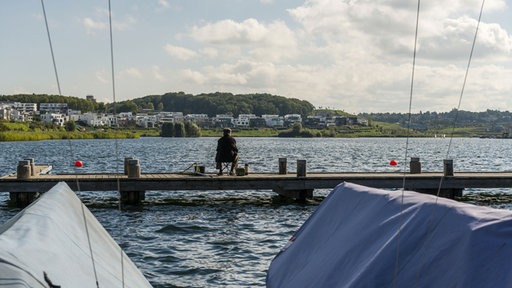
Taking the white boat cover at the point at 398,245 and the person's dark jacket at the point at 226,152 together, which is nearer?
the white boat cover at the point at 398,245

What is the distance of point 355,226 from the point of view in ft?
24.1

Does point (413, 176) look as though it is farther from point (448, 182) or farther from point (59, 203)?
point (59, 203)

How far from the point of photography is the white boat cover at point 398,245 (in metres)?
5.16

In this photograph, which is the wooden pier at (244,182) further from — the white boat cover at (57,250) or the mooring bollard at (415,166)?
the white boat cover at (57,250)

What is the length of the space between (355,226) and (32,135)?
575 feet

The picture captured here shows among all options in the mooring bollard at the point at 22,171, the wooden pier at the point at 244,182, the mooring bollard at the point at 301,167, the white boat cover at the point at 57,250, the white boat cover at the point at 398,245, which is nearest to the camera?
the white boat cover at the point at 57,250

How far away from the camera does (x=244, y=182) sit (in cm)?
2530

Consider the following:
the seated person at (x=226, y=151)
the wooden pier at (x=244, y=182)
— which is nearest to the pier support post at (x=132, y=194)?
the wooden pier at (x=244, y=182)

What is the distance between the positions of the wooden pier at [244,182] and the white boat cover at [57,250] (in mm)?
16462

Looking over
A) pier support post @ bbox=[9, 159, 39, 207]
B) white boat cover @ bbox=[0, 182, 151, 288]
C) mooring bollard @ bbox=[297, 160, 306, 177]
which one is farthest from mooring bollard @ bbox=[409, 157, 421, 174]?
white boat cover @ bbox=[0, 182, 151, 288]

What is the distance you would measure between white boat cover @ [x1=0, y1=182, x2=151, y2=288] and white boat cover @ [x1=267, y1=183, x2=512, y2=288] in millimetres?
2198

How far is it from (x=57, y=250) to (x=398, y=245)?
322cm

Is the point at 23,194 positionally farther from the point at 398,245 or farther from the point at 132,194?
the point at 398,245

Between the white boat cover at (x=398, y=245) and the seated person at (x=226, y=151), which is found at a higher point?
the white boat cover at (x=398, y=245)
